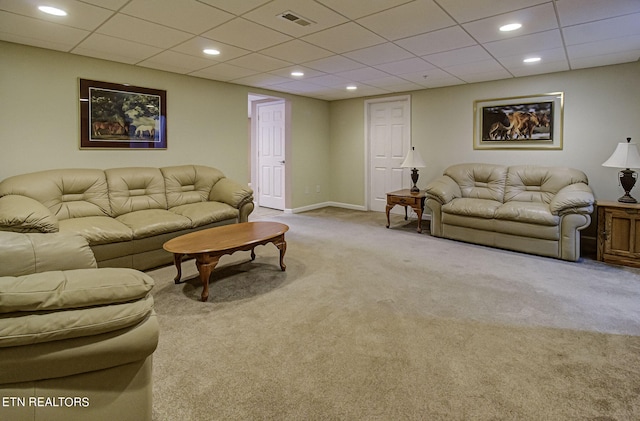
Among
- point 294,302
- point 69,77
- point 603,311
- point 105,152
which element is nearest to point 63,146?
point 105,152

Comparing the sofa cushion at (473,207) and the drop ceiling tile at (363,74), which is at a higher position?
the drop ceiling tile at (363,74)

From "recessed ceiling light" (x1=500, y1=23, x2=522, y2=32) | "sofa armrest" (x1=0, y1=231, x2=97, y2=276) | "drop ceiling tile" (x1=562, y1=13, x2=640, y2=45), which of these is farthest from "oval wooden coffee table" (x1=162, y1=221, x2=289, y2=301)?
"drop ceiling tile" (x1=562, y1=13, x2=640, y2=45)

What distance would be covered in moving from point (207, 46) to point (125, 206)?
2.04 m

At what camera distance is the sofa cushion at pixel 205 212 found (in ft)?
13.6

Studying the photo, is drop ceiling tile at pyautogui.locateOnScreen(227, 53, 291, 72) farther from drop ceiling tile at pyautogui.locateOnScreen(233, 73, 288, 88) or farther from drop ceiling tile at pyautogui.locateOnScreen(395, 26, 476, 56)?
drop ceiling tile at pyautogui.locateOnScreen(395, 26, 476, 56)

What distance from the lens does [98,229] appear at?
3.36 metres

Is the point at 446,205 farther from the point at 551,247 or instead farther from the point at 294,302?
the point at 294,302

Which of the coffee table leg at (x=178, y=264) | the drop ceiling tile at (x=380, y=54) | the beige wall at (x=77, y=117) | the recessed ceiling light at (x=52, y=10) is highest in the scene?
the drop ceiling tile at (x=380, y=54)

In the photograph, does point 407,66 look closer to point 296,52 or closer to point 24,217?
point 296,52

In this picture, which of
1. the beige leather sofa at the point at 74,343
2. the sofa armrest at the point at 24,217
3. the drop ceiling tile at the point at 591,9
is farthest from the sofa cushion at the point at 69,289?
the drop ceiling tile at the point at 591,9

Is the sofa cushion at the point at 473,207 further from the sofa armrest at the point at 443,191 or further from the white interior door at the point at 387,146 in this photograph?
the white interior door at the point at 387,146

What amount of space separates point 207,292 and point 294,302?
0.73 metres

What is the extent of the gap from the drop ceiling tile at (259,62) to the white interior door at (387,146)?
9.53ft

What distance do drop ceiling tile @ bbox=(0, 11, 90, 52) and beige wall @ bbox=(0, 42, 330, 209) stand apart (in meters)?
0.21
